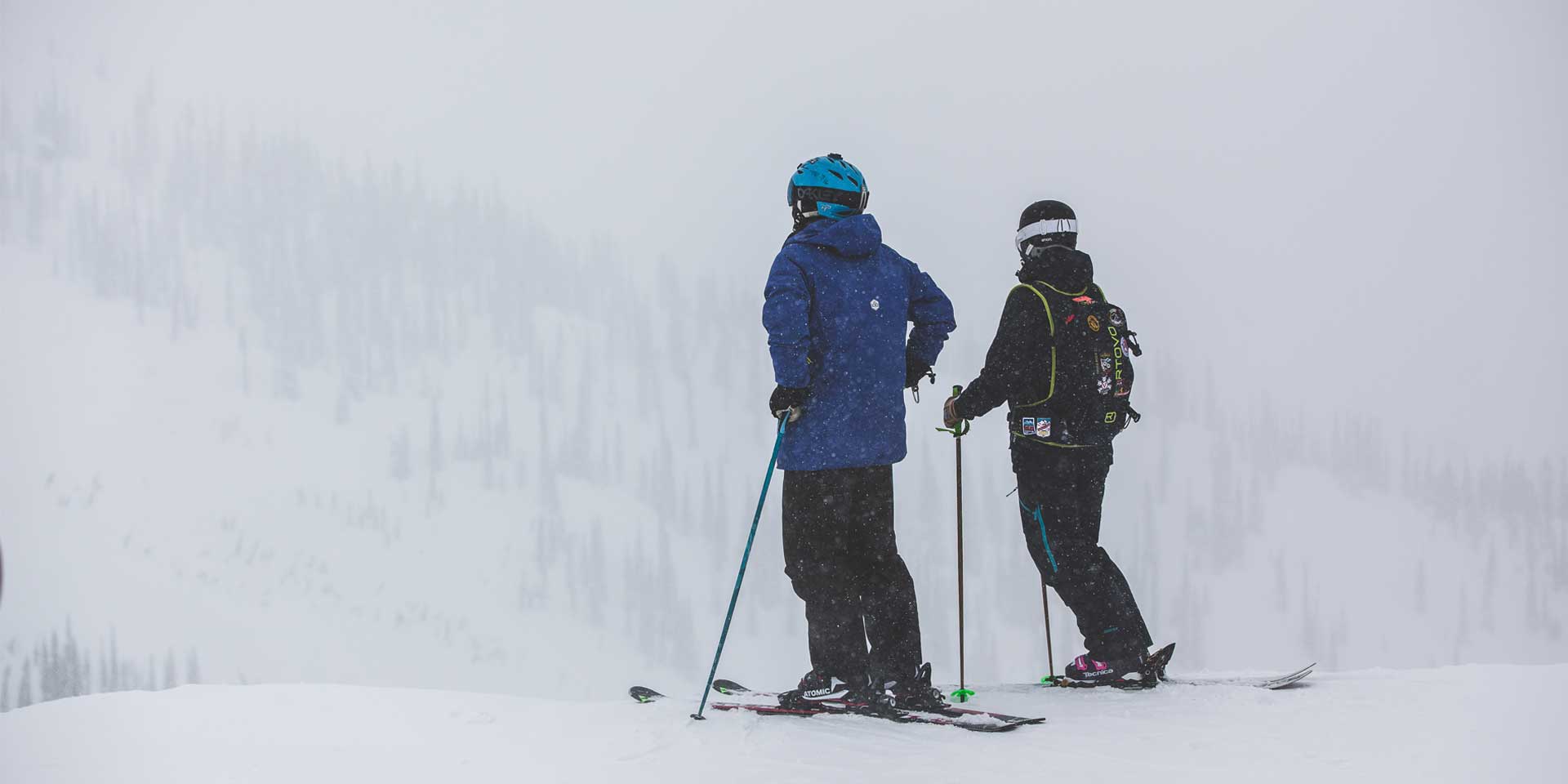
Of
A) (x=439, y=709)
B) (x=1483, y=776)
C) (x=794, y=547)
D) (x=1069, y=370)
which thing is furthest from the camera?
(x=1069, y=370)

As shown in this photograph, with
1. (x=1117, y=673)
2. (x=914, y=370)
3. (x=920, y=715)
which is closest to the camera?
(x=920, y=715)

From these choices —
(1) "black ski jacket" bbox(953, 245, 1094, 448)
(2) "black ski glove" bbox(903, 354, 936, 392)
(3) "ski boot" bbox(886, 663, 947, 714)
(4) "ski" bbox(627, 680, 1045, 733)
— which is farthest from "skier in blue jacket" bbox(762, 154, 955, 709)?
(1) "black ski jacket" bbox(953, 245, 1094, 448)

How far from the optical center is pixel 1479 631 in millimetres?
190375

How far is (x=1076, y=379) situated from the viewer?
20.5 feet

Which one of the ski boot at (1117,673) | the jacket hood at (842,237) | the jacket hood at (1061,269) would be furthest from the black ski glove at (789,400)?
the ski boot at (1117,673)

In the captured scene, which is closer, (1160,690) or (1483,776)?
(1483,776)

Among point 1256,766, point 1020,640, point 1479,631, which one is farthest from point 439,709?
point 1479,631

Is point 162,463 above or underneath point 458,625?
above

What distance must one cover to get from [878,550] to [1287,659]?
666 feet

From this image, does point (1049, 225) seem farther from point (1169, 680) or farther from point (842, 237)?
point (1169, 680)

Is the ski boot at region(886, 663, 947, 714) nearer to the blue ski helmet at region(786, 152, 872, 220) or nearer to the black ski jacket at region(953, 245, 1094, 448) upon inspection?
the black ski jacket at region(953, 245, 1094, 448)

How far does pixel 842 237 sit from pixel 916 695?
89.5 inches

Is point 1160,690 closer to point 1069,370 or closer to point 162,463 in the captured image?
point 1069,370

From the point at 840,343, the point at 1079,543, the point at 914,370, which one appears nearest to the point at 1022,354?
the point at 914,370
